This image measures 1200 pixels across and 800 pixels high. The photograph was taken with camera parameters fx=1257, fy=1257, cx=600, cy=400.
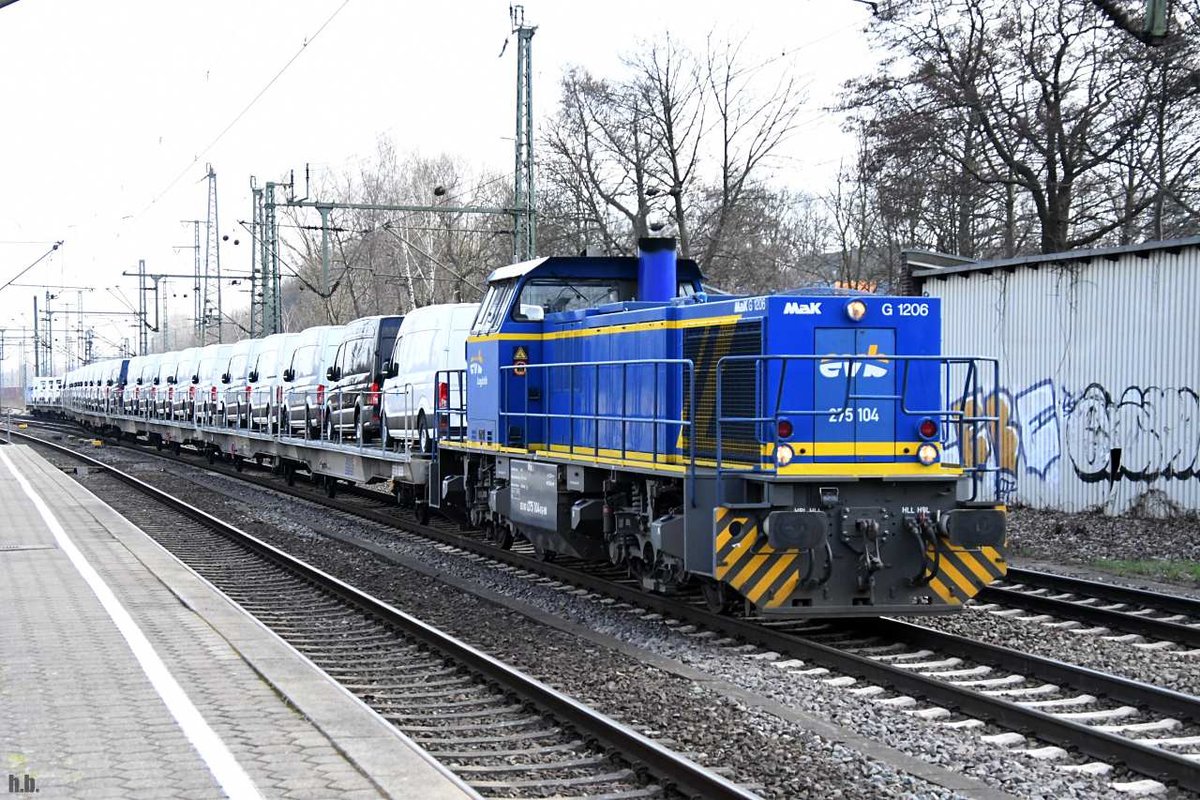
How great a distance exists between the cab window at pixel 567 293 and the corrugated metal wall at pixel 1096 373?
570cm

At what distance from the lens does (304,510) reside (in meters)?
22.6

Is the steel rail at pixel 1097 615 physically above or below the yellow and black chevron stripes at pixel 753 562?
below

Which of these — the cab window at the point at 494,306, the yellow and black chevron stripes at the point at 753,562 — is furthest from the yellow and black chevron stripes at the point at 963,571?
the cab window at the point at 494,306

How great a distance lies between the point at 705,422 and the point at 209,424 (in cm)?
2734

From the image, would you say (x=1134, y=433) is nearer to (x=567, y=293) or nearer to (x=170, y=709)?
(x=567, y=293)

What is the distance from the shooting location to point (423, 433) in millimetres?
19500

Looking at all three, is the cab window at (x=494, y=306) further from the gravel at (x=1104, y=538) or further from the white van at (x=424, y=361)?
the gravel at (x=1104, y=538)

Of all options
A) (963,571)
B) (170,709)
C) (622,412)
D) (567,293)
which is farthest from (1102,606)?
(170,709)

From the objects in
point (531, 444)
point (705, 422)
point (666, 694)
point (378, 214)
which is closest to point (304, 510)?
point (531, 444)

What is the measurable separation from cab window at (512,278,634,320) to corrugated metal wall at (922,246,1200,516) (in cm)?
570

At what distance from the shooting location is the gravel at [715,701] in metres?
6.35

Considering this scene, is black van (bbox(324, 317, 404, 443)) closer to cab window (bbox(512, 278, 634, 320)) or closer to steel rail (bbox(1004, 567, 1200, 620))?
cab window (bbox(512, 278, 634, 320))

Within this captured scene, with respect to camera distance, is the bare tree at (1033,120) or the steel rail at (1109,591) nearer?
the steel rail at (1109,591)

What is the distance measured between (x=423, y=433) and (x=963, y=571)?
437 inches
